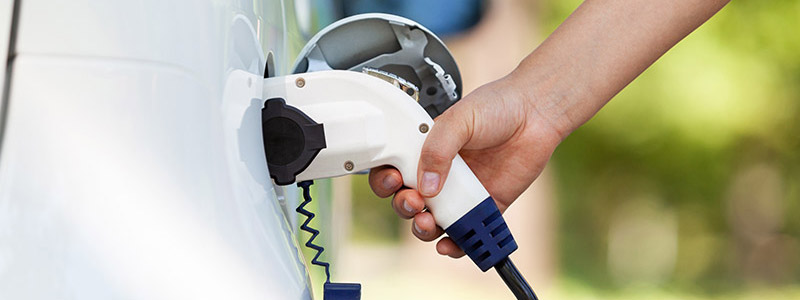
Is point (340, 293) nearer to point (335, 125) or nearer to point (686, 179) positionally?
point (335, 125)

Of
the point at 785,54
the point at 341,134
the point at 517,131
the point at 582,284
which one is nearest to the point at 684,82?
the point at 785,54

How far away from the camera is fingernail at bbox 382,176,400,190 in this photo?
0.57 metres

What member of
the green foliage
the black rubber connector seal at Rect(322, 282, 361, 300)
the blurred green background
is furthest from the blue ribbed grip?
the green foliage

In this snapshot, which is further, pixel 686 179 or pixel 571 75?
pixel 686 179

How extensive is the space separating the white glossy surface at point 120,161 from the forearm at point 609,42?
37 cm

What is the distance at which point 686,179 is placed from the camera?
503 cm

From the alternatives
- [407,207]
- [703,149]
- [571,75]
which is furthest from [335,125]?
[703,149]

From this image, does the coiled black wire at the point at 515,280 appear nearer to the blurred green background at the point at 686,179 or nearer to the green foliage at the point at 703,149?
the blurred green background at the point at 686,179

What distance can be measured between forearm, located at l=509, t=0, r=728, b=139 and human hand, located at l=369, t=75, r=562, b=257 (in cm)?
4

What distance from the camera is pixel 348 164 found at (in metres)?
0.50

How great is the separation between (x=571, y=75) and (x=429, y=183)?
201 millimetres

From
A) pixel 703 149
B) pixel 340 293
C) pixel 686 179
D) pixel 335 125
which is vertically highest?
pixel 703 149

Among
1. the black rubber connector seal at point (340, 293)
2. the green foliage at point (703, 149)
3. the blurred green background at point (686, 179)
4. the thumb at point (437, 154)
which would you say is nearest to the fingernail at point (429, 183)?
the thumb at point (437, 154)

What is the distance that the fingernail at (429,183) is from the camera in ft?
1.77
